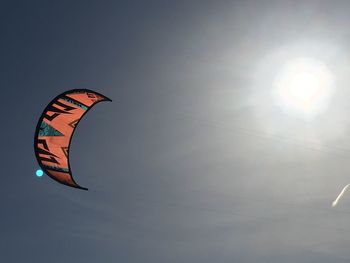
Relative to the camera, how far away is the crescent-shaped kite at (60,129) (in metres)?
32.6

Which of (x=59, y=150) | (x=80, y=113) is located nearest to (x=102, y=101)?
(x=80, y=113)

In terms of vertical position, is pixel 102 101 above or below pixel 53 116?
above

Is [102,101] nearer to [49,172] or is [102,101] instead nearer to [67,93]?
[67,93]

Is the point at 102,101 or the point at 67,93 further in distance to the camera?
the point at 102,101

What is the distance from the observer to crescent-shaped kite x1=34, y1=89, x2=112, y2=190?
32594 mm

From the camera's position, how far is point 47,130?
3338cm

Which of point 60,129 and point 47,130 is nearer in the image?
point 47,130

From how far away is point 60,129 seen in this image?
34562mm

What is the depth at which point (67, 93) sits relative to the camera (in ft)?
106

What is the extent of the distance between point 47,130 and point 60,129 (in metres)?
1.35

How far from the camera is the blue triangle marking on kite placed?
32.7 metres

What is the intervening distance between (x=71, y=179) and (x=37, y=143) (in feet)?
11.3

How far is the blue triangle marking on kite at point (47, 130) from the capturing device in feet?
107

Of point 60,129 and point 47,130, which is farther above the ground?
point 60,129
